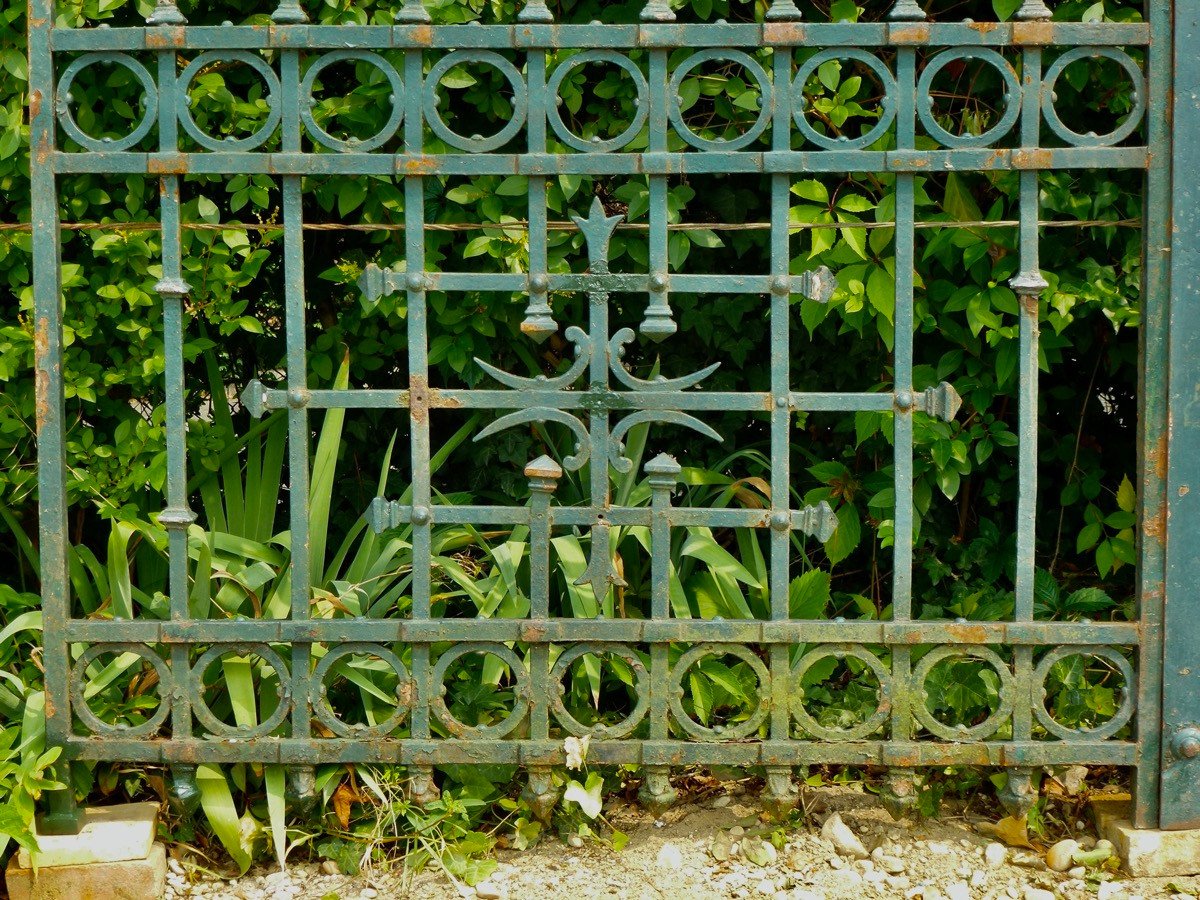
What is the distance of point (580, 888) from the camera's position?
2846mm

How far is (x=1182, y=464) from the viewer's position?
9.05 feet

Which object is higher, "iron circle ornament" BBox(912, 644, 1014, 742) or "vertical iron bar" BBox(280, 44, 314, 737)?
"vertical iron bar" BBox(280, 44, 314, 737)

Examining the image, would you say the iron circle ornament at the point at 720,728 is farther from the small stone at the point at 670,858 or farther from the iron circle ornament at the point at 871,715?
the small stone at the point at 670,858

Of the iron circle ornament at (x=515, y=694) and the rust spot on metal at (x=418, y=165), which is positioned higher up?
the rust spot on metal at (x=418, y=165)

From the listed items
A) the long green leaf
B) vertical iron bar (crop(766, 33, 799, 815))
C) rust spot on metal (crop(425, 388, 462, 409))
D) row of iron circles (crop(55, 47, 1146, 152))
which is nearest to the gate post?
row of iron circles (crop(55, 47, 1146, 152))

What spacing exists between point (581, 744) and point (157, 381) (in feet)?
5.03

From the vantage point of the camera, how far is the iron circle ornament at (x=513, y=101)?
8.95 ft

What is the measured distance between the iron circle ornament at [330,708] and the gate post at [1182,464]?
1646mm

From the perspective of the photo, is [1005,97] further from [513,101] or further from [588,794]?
[588,794]

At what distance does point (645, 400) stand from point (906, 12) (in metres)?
0.99

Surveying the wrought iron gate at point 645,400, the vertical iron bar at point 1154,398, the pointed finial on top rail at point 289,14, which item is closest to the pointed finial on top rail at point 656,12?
the wrought iron gate at point 645,400

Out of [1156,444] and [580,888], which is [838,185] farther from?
[580,888]

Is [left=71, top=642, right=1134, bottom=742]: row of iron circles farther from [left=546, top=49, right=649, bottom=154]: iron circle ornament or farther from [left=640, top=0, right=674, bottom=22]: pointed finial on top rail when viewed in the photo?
[left=640, top=0, right=674, bottom=22]: pointed finial on top rail

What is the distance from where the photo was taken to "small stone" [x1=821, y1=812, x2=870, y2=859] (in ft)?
9.67
